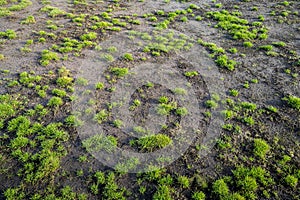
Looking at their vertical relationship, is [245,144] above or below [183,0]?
below

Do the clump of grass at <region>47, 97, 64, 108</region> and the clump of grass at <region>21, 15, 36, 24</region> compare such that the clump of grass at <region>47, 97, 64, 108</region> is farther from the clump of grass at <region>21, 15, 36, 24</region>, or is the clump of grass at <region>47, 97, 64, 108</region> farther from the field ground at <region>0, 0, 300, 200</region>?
the clump of grass at <region>21, 15, 36, 24</region>

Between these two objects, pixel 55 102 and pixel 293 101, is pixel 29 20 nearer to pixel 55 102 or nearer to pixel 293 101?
pixel 55 102

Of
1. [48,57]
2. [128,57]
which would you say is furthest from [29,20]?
[128,57]

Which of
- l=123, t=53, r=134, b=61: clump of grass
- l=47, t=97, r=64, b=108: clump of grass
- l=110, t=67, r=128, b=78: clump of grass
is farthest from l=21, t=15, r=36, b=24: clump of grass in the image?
l=47, t=97, r=64, b=108: clump of grass

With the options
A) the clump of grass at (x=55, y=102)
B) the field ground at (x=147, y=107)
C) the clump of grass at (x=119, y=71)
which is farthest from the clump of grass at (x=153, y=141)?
the clump of grass at (x=119, y=71)

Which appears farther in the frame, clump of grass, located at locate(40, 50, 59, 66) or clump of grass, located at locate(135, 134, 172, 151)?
clump of grass, located at locate(40, 50, 59, 66)

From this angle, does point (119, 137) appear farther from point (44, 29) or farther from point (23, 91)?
point (44, 29)

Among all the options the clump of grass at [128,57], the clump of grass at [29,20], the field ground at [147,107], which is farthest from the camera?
the clump of grass at [29,20]

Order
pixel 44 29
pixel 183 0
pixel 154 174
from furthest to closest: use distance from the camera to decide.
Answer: pixel 183 0
pixel 44 29
pixel 154 174

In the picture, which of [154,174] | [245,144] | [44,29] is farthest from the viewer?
[44,29]

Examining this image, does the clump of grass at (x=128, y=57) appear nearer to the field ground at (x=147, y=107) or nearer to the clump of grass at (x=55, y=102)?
the field ground at (x=147, y=107)


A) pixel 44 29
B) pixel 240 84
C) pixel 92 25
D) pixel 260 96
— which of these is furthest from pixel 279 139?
pixel 44 29
